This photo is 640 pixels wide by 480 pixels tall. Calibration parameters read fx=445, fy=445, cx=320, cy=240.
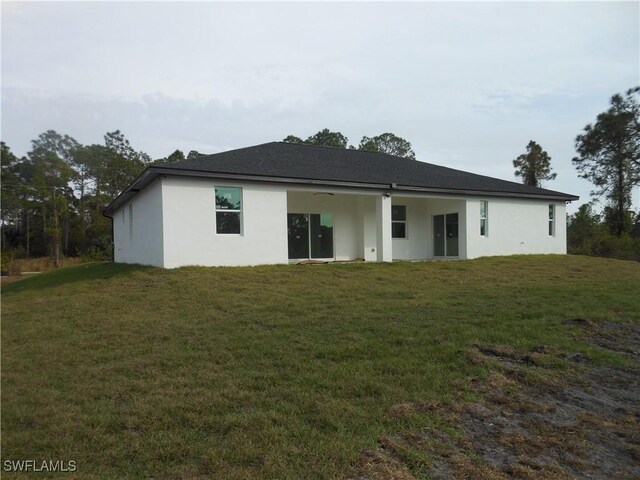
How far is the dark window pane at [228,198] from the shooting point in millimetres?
13089

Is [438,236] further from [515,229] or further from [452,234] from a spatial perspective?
[515,229]

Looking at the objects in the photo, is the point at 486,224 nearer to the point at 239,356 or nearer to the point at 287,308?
the point at 287,308

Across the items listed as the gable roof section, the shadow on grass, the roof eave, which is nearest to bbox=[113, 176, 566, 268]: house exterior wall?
the roof eave

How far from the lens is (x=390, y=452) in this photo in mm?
3389

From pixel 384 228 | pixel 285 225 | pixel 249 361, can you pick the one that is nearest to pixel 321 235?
pixel 384 228

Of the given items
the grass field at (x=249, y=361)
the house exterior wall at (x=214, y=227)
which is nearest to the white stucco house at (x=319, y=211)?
the house exterior wall at (x=214, y=227)

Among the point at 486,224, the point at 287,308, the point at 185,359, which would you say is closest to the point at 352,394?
the point at 185,359

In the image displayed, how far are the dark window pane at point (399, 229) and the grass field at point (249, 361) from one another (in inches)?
297

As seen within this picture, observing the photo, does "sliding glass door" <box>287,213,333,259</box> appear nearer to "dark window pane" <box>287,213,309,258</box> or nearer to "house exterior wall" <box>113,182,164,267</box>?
"dark window pane" <box>287,213,309,258</box>

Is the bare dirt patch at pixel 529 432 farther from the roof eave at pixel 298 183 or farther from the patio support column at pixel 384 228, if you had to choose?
the patio support column at pixel 384 228

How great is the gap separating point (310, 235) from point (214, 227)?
472 centimetres

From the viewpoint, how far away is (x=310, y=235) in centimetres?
1677

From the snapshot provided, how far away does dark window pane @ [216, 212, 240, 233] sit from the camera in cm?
1309

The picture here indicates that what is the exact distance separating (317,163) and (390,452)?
14207 millimetres
